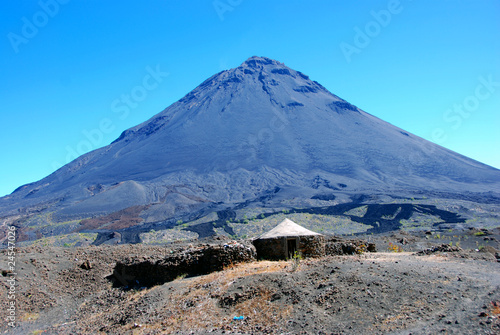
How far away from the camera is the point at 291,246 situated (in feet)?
40.8

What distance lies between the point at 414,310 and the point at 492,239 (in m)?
22.5

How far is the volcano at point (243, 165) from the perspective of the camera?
56.3 meters

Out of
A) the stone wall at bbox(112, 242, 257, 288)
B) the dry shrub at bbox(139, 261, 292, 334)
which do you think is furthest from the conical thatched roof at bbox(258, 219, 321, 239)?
the dry shrub at bbox(139, 261, 292, 334)

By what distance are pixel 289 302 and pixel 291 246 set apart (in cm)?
517

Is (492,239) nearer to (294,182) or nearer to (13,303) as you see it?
(13,303)

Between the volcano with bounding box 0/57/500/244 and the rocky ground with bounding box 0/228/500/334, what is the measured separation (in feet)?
106

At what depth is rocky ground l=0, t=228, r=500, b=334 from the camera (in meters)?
6.23

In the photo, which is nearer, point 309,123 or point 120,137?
point 309,123

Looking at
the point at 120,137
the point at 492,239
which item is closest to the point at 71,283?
the point at 492,239

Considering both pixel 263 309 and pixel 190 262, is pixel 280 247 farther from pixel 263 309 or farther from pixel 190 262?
pixel 263 309

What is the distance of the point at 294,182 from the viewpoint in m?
69.0

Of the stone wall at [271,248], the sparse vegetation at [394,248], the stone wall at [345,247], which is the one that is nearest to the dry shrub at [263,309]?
the stone wall at [271,248]

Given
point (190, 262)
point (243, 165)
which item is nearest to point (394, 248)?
point (190, 262)

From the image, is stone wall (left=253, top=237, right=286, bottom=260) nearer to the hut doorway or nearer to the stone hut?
the stone hut
